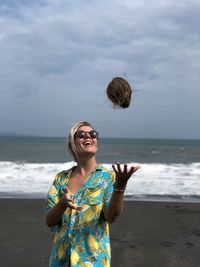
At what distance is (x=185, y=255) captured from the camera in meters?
5.91

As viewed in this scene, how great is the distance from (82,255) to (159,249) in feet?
14.1

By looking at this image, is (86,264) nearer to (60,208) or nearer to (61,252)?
(61,252)

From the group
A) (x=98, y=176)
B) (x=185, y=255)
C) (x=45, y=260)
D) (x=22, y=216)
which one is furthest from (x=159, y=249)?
(x=98, y=176)

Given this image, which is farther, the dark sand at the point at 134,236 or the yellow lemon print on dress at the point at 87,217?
the dark sand at the point at 134,236

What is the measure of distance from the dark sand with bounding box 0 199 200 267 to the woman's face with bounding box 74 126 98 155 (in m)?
3.60

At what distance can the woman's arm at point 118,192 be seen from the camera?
77.0 inches

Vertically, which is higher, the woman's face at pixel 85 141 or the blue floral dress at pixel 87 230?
the woman's face at pixel 85 141

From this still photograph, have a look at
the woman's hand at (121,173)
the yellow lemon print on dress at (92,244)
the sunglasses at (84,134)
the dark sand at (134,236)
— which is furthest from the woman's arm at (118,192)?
the dark sand at (134,236)

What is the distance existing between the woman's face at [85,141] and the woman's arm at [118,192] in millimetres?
351

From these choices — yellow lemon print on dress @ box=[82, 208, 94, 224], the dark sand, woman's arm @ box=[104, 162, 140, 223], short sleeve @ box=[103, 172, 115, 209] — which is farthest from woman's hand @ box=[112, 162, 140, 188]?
the dark sand

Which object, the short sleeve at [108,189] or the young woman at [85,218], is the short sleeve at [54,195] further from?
the short sleeve at [108,189]

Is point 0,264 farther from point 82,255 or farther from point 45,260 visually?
point 82,255

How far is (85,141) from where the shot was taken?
7.50 feet

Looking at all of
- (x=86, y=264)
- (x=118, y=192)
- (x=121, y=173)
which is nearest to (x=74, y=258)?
(x=86, y=264)
